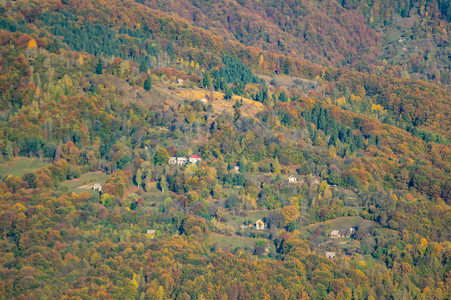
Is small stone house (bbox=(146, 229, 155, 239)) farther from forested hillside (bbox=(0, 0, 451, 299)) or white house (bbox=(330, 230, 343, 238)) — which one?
white house (bbox=(330, 230, 343, 238))

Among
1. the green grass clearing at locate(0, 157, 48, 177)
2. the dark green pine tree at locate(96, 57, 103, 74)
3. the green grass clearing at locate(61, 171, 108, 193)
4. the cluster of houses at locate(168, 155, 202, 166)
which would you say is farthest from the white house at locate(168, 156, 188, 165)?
the dark green pine tree at locate(96, 57, 103, 74)

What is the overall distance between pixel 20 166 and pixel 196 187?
26.0m

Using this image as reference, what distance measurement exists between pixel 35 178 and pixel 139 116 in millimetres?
29336

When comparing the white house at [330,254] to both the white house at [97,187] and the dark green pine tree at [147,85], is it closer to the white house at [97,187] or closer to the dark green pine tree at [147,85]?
the white house at [97,187]

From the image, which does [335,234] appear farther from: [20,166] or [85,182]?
[20,166]

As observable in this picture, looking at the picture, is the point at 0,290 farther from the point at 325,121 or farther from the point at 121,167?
the point at 325,121

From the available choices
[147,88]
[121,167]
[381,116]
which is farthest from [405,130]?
[121,167]

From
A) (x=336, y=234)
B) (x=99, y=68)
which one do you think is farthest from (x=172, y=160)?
(x=99, y=68)

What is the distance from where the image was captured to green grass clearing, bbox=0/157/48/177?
132250 mm

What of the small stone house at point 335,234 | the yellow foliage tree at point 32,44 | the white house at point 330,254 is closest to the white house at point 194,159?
the small stone house at point 335,234

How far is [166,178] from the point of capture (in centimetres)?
13512

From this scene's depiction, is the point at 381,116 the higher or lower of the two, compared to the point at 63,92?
lower

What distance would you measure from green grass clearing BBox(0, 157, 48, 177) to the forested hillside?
0.37 meters

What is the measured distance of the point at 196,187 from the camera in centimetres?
13262
